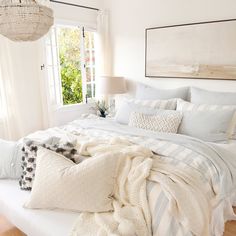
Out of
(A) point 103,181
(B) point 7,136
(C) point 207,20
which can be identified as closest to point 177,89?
(C) point 207,20

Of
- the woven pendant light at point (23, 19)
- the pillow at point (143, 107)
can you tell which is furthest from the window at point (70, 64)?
the woven pendant light at point (23, 19)

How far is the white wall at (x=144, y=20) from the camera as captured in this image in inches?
114

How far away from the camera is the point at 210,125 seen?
95.8 inches

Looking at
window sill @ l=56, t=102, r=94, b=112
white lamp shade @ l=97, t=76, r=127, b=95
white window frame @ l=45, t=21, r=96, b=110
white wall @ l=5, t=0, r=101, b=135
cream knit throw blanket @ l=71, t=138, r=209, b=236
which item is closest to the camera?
cream knit throw blanket @ l=71, t=138, r=209, b=236

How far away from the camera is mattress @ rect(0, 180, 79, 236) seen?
1.41 m

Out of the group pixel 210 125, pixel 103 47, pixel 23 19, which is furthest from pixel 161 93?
pixel 23 19

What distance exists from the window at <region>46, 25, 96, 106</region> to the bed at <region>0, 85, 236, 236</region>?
45.9 inches

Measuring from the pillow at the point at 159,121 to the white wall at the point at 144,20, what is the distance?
2.52ft

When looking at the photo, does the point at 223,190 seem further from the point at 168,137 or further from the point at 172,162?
the point at 168,137

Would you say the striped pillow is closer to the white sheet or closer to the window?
the white sheet

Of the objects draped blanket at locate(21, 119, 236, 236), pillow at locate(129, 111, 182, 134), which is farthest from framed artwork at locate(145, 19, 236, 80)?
draped blanket at locate(21, 119, 236, 236)

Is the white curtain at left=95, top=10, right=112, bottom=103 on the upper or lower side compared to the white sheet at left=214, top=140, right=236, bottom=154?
upper

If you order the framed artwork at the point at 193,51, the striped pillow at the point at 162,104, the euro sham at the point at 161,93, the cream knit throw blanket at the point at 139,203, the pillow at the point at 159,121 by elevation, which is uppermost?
the framed artwork at the point at 193,51

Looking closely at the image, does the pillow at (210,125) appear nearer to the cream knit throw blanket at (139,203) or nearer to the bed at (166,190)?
the bed at (166,190)
